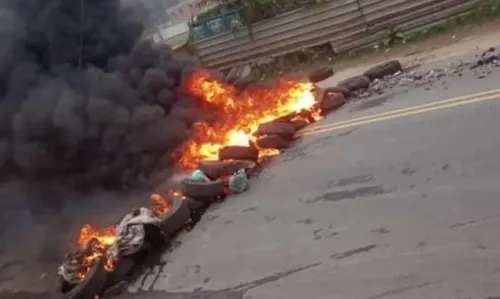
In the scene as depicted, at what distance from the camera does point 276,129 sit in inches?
493

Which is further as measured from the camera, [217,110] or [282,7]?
[282,7]

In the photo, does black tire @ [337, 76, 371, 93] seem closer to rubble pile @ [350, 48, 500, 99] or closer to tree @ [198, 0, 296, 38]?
rubble pile @ [350, 48, 500, 99]

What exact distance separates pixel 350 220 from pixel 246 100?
7644 millimetres

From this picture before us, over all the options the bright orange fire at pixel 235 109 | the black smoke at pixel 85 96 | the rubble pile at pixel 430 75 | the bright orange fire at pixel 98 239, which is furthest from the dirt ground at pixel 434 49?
the bright orange fire at pixel 98 239

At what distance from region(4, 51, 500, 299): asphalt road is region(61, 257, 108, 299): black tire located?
446mm

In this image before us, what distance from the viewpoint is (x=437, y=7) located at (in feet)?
59.7

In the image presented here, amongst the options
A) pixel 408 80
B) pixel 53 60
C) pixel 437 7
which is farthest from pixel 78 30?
pixel 437 7

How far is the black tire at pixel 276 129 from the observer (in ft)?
41.0

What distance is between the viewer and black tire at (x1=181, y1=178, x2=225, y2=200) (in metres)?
10.9

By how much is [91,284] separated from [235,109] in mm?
6765

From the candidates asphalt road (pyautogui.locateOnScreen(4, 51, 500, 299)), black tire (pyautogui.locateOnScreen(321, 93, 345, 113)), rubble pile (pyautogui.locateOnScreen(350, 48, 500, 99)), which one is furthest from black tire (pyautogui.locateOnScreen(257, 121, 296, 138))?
rubble pile (pyautogui.locateOnScreen(350, 48, 500, 99))

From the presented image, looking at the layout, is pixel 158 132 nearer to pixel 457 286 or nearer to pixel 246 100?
pixel 246 100

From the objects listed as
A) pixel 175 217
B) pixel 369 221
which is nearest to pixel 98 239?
pixel 175 217

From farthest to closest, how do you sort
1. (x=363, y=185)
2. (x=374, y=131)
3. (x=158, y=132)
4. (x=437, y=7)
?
(x=437, y=7) < (x=158, y=132) < (x=374, y=131) < (x=363, y=185)
